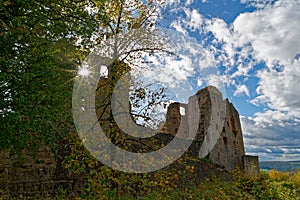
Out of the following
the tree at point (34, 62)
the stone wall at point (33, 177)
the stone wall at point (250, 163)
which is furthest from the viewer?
the stone wall at point (250, 163)

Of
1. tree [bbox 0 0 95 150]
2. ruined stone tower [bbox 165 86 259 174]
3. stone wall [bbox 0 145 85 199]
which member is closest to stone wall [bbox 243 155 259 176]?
ruined stone tower [bbox 165 86 259 174]

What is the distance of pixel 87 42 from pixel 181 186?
9298 millimetres

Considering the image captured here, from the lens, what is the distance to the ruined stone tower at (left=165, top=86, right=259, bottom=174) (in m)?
26.5

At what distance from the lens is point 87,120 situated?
7.14 m

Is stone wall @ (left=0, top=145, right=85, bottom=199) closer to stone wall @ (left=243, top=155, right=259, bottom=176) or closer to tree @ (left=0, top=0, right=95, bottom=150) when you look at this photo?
tree @ (left=0, top=0, right=95, bottom=150)

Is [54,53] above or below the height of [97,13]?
below

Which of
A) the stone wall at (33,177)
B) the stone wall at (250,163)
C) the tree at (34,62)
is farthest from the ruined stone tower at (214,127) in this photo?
the tree at (34,62)

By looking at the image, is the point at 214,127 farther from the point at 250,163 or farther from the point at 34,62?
the point at 34,62

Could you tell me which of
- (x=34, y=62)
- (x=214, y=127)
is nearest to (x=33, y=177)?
(x=34, y=62)

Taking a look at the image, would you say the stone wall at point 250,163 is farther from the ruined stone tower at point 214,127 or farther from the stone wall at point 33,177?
the stone wall at point 33,177

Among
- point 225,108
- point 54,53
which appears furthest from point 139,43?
point 225,108

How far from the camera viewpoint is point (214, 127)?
1116 inches

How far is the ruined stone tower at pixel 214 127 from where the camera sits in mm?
26547

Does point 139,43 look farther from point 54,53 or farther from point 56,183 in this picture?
point 56,183
